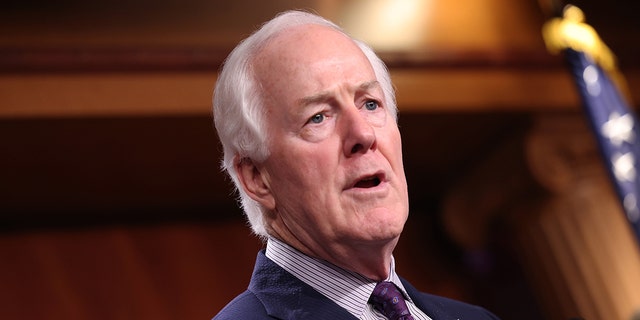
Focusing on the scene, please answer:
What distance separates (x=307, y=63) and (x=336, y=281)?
0.34 meters

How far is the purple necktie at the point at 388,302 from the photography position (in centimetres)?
168

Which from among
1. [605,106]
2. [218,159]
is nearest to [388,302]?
[218,159]

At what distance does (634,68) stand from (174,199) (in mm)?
2021

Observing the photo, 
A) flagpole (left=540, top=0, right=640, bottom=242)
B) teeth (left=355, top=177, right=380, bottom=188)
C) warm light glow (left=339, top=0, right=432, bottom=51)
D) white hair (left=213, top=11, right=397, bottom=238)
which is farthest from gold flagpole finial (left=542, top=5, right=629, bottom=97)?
teeth (left=355, top=177, right=380, bottom=188)

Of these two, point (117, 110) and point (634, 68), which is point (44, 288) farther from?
point (634, 68)

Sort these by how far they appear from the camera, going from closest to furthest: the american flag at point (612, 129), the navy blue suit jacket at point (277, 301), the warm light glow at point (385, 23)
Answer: the navy blue suit jacket at point (277, 301)
the american flag at point (612, 129)
the warm light glow at point (385, 23)

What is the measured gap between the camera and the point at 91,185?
4.16 metres

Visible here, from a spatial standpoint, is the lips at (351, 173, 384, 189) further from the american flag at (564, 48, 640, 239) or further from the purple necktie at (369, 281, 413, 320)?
the american flag at (564, 48, 640, 239)

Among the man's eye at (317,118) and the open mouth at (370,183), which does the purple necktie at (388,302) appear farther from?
the man's eye at (317,118)

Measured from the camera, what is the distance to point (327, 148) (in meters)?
1.66

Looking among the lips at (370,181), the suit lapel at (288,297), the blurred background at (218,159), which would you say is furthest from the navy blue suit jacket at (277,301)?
the blurred background at (218,159)

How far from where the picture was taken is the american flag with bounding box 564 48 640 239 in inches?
166

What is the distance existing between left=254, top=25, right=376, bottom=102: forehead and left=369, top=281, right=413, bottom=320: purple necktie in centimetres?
32

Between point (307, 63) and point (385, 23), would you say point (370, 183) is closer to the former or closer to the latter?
point (307, 63)
